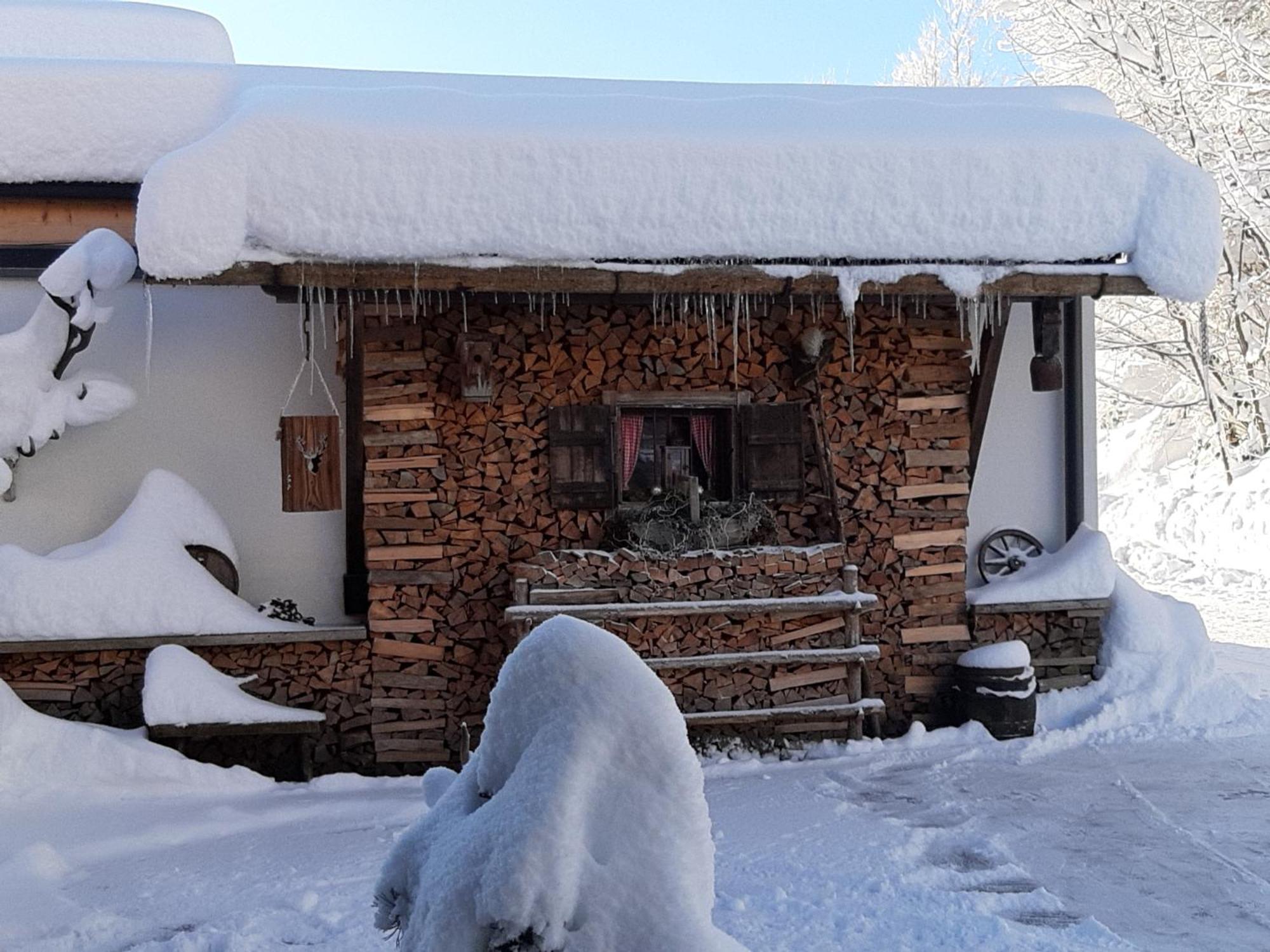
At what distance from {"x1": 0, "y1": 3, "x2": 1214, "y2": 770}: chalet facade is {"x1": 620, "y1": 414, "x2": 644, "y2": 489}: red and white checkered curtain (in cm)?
2

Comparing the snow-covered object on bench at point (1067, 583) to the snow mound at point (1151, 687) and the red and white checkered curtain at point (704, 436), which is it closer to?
the snow mound at point (1151, 687)

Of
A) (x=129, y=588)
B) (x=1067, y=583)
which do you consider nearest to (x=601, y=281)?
(x=129, y=588)

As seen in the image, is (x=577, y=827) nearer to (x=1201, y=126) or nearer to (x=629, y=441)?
(x=629, y=441)

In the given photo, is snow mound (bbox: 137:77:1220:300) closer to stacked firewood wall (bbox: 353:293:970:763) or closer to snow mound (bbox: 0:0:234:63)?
stacked firewood wall (bbox: 353:293:970:763)

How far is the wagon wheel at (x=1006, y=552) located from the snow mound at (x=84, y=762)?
535 cm

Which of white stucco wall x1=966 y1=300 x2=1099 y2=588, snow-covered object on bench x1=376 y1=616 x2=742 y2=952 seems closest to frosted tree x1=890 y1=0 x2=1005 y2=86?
white stucco wall x1=966 y1=300 x2=1099 y2=588

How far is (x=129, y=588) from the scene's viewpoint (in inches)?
257

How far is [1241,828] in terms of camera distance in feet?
17.4

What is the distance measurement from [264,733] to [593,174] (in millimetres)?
3847

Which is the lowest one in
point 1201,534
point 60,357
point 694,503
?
point 1201,534

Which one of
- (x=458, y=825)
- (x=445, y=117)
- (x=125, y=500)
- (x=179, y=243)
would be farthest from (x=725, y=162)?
(x=458, y=825)

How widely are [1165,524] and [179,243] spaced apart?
15541 millimetres

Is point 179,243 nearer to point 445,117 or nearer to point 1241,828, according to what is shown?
point 445,117

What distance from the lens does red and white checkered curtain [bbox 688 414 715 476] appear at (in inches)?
293
